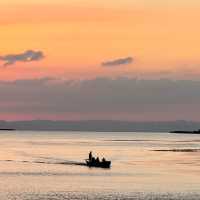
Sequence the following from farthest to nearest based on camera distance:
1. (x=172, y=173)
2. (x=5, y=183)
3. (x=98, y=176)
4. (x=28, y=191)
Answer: (x=172, y=173), (x=98, y=176), (x=5, y=183), (x=28, y=191)

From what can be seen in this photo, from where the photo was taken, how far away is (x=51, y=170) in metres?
82.1

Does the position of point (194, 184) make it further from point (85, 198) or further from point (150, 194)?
point (85, 198)

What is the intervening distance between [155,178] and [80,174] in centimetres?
974

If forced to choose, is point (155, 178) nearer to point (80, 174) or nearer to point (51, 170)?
point (80, 174)

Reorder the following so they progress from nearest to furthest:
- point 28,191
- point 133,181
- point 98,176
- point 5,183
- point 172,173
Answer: point 28,191 → point 5,183 → point 133,181 → point 98,176 → point 172,173

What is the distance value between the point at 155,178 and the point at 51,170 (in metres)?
15.6

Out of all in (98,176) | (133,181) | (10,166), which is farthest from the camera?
(10,166)

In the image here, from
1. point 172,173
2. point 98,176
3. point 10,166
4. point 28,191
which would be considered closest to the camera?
point 28,191

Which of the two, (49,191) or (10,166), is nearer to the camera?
(49,191)

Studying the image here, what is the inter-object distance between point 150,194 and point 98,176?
19034 mm

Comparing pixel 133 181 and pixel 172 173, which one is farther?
pixel 172 173

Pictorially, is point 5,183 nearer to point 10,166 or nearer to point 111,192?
point 111,192

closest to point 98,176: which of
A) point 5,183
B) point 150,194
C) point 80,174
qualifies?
point 80,174

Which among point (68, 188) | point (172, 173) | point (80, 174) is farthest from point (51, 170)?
point (68, 188)
